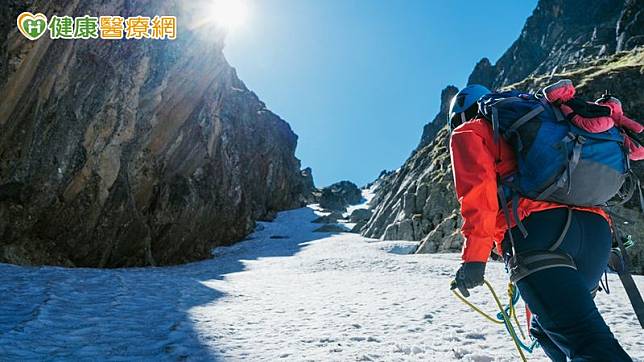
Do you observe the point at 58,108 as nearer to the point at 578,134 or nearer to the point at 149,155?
the point at 149,155

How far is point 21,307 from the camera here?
7.29 meters

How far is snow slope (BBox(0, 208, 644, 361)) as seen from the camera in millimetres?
5566

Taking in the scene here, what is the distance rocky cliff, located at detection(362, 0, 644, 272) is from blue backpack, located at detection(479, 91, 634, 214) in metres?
20.5

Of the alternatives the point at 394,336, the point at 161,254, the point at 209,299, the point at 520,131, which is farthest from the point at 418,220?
the point at 520,131

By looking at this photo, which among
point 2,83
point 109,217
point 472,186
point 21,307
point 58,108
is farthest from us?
point 109,217

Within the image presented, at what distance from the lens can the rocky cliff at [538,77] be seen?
2827 centimetres

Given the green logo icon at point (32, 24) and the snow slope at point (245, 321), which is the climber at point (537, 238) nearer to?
the snow slope at point (245, 321)

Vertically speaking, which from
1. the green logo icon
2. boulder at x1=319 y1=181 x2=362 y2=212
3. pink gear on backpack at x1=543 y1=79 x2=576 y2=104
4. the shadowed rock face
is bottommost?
pink gear on backpack at x1=543 y1=79 x2=576 y2=104

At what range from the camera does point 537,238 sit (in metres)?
3.28

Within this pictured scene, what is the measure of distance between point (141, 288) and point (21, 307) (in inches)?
145

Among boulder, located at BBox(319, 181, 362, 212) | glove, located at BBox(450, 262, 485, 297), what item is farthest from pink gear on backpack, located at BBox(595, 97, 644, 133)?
boulder, located at BBox(319, 181, 362, 212)

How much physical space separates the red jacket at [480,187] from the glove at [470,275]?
5 cm

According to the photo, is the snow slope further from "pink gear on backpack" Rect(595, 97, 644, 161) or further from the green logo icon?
the green logo icon

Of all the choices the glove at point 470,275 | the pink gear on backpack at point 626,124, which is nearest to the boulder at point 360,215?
the pink gear on backpack at point 626,124
